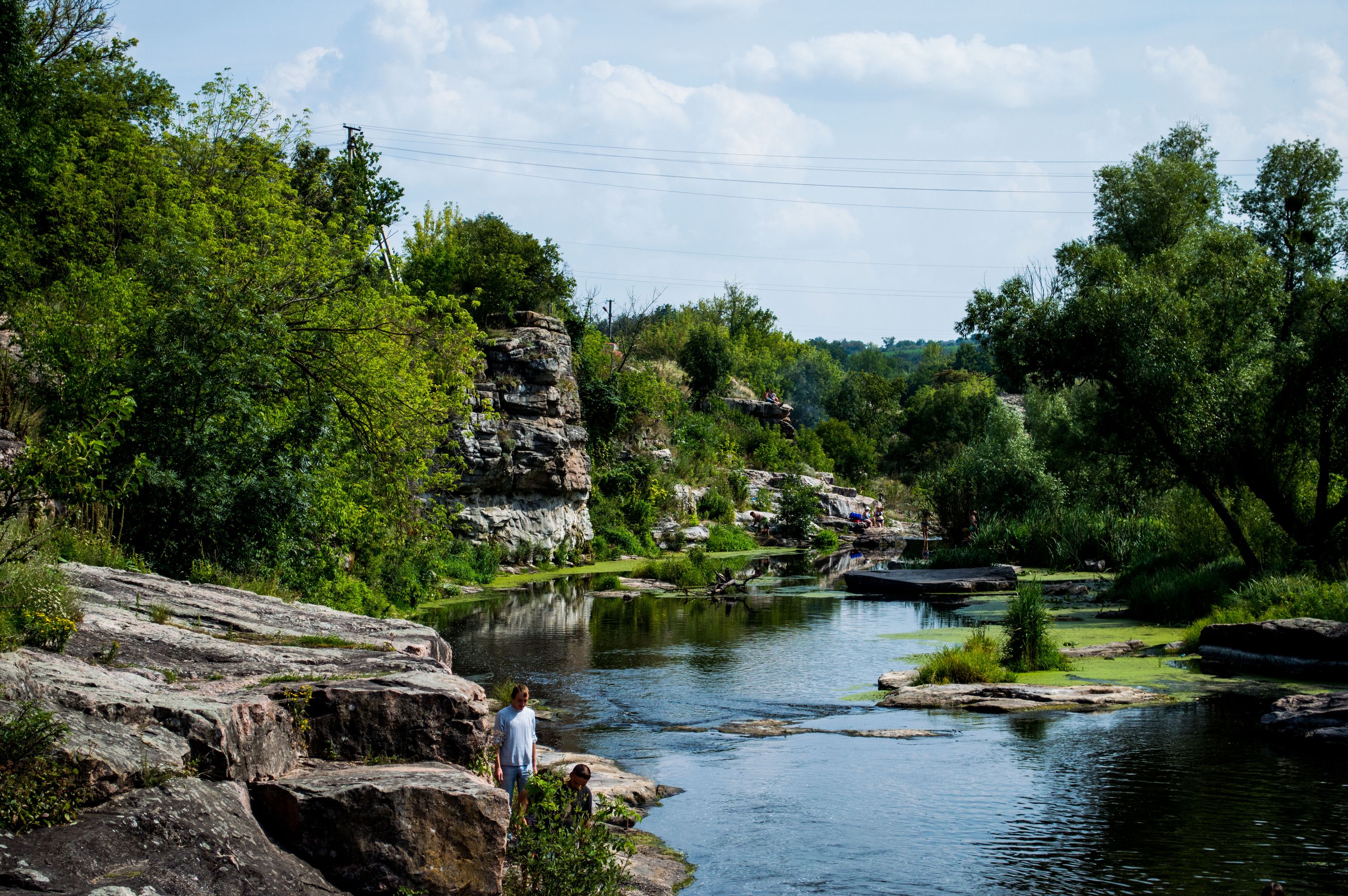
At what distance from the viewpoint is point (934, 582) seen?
3155 cm

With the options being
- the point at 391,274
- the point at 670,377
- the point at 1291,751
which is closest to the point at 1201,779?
the point at 1291,751

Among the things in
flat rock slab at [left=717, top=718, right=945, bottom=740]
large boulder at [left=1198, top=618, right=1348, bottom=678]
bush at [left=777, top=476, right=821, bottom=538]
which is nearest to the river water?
flat rock slab at [left=717, top=718, right=945, bottom=740]

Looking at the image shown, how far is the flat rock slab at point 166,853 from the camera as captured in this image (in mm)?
5043

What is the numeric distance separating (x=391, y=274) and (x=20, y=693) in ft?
91.9

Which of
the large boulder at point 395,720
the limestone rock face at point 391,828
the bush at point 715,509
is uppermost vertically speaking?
the bush at point 715,509

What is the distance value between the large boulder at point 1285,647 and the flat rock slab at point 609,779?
11830 mm

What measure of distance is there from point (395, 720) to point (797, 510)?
4524cm

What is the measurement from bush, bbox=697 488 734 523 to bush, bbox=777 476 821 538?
259 centimetres

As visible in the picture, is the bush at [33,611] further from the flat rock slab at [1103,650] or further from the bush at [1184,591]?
the bush at [1184,591]

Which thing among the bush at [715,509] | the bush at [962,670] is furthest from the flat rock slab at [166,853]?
the bush at [715,509]

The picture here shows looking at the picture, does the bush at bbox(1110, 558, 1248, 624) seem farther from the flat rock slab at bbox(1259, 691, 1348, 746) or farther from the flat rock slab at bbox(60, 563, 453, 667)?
the flat rock slab at bbox(60, 563, 453, 667)

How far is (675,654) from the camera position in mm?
21562

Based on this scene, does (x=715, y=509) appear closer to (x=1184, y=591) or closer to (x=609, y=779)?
(x=1184, y=591)

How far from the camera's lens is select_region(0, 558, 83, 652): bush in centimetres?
682
